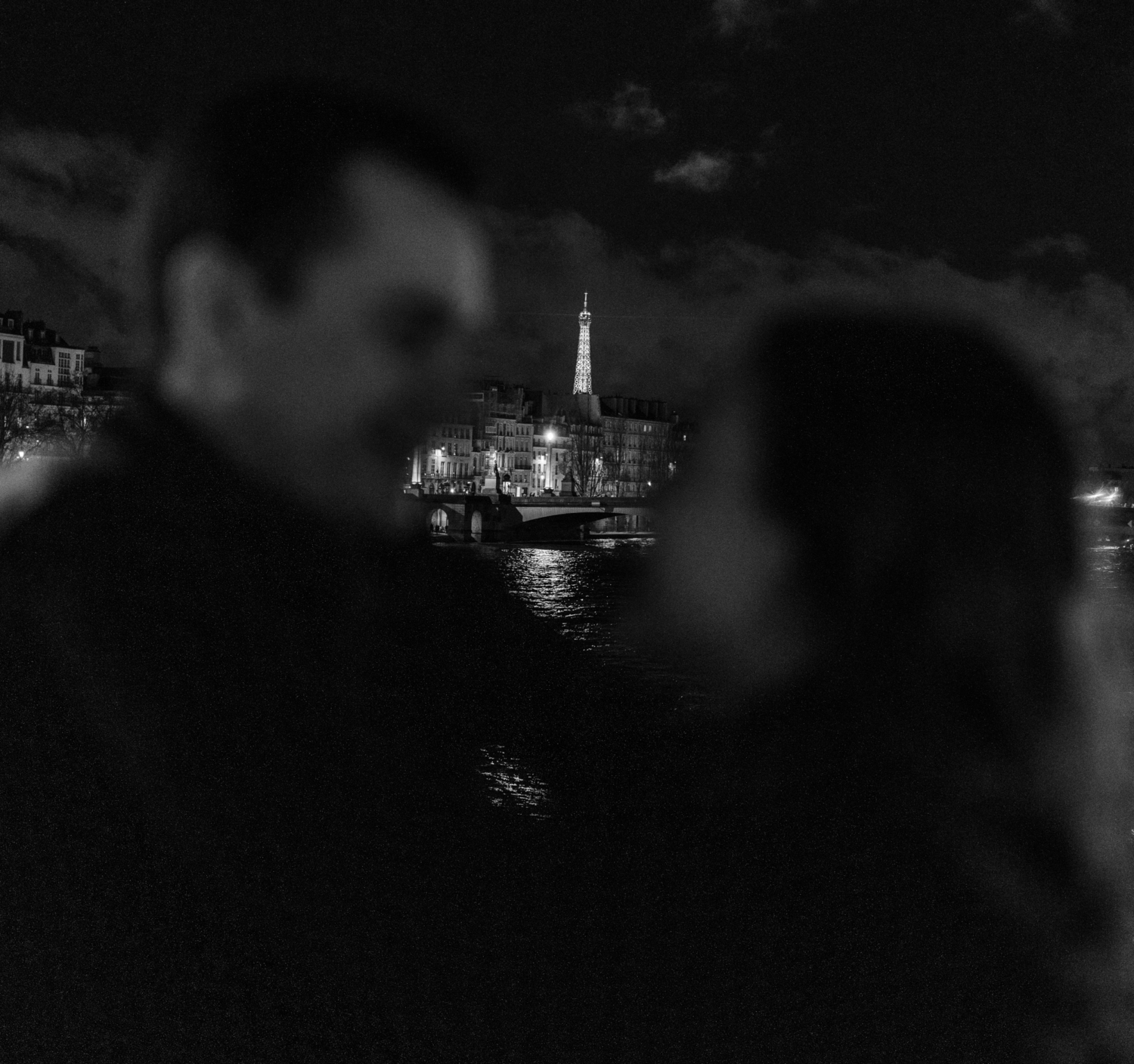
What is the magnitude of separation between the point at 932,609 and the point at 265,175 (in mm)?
786

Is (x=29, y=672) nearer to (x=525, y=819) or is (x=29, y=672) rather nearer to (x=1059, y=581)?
(x=525, y=819)

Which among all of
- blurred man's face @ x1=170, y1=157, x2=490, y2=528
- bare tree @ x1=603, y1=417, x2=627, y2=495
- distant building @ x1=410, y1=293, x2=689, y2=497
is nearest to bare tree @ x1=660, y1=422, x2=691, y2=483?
distant building @ x1=410, y1=293, x2=689, y2=497

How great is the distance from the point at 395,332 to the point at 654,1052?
0.61 m

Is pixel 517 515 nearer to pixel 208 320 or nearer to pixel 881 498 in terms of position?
pixel 881 498

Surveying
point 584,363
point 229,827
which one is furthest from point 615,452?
point 229,827

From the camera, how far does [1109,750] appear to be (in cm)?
158

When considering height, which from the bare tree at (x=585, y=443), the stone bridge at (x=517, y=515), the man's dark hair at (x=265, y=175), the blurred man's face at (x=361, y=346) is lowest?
the stone bridge at (x=517, y=515)

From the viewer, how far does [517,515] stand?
27.0m

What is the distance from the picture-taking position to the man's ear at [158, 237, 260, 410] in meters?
0.85

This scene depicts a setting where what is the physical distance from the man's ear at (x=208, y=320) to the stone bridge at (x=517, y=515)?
1.32 ft

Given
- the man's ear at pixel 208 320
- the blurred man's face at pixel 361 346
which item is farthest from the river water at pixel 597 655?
the man's ear at pixel 208 320

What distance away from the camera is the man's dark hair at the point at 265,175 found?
2.84 feet

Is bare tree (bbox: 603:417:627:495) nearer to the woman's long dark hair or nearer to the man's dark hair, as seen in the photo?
the woman's long dark hair

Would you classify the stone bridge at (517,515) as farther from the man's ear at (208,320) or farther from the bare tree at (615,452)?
the man's ear at (208,320)
